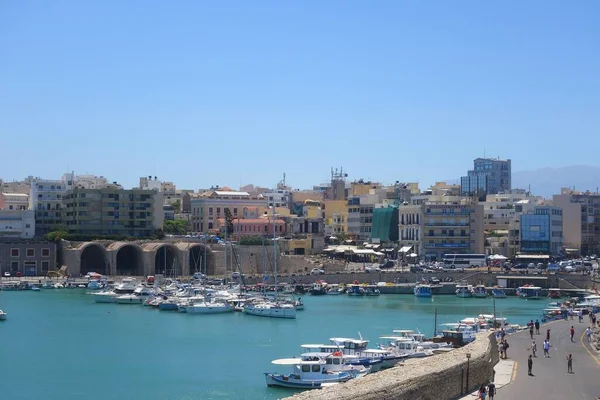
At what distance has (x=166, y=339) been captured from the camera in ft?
194

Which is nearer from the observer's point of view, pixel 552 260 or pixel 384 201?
pixel 552 260

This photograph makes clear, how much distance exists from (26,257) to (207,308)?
113ft

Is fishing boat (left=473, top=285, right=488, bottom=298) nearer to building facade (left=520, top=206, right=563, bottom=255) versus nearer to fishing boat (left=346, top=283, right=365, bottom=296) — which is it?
fishing boat (left=346, top=283, right=365, bottom=296)

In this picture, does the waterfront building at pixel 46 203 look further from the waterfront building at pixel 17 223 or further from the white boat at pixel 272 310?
the white boat at pixel 272 310

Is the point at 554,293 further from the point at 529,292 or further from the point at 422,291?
the point at 422,291

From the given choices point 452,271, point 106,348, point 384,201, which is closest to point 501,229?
point 384,201

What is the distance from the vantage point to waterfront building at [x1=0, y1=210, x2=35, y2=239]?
353 ft

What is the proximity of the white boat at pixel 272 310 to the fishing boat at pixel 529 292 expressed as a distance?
89.9 ft

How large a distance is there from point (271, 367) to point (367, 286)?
48.6 m

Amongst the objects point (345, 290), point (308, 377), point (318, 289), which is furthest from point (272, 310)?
point (308, 377)

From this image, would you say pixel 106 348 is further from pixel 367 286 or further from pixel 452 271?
pixel 452 271

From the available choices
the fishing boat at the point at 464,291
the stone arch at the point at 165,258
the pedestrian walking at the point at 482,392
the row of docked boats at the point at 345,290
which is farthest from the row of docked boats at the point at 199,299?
the pedestrian walking at the point at 482,392

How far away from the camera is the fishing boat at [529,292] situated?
293 feet

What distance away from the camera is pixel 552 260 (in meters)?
106
